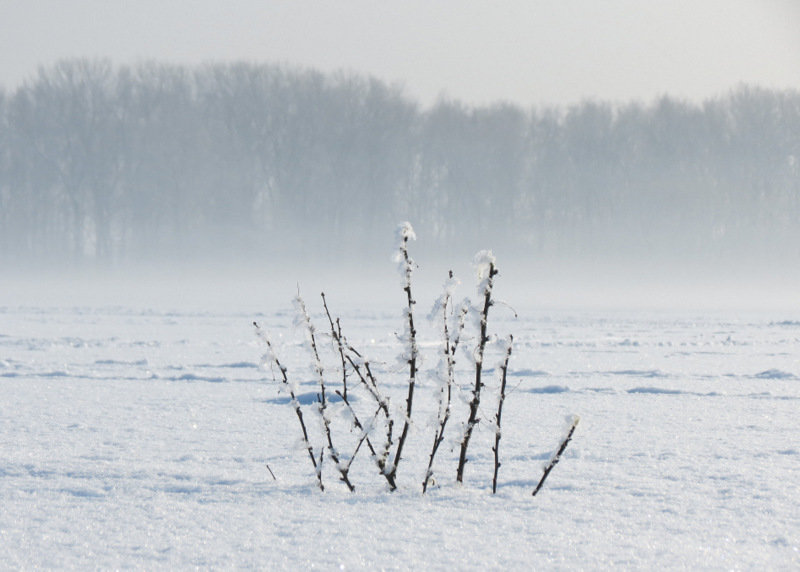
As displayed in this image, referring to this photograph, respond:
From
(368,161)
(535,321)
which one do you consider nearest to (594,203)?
(368,161)

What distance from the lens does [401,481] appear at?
3.04 meters

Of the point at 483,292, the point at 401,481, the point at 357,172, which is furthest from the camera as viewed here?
the point at 357,172

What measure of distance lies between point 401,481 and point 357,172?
35.1m

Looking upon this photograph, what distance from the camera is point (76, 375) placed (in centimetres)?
636

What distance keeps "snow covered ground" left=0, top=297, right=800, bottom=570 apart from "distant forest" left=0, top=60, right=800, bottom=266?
31.0 metres

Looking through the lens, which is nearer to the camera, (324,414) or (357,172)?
(324,414)

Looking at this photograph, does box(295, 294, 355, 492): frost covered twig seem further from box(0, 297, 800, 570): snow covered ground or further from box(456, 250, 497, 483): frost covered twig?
box(456, 250, 497, 483): frost covered twig

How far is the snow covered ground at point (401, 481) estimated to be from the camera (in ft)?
7.00

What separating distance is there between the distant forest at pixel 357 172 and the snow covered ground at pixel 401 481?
31.0 meters

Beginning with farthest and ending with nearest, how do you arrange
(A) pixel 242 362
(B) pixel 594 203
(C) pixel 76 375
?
1. (B) pixel 594 203
2. (A) pixel 242 362
3. (C) pixel 76 375

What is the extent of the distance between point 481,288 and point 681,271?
37.9 meters

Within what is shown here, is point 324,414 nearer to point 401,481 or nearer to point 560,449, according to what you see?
point 401,481

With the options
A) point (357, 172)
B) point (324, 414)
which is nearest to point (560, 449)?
A: point (324, 414)

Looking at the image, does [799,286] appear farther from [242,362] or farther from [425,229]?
[242,362]
